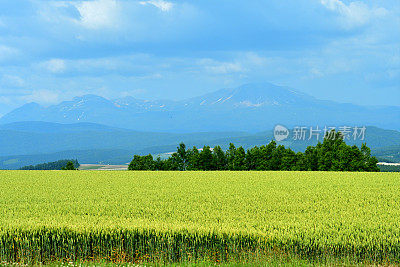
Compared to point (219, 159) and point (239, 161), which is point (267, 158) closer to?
point (239, 161)

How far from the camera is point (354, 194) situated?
23.2 meters

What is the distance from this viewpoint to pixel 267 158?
62094 millimetres

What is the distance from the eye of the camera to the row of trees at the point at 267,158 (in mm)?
58344

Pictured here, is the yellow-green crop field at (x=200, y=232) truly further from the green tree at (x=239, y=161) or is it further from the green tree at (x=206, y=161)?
the green tree at (x=206, y=161)

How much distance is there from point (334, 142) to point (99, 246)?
176ft

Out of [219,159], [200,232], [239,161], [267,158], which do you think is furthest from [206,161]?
[200,232]

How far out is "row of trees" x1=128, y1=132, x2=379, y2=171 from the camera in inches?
2297

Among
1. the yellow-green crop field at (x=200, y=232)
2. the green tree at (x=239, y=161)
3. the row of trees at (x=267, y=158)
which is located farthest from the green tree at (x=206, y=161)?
the yellow-green crop field at (x=200, y=232)

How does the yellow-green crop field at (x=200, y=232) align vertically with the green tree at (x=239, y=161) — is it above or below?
below

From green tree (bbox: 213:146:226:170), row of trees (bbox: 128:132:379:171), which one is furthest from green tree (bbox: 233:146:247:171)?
green tree (bbox: 213:146:226:170)

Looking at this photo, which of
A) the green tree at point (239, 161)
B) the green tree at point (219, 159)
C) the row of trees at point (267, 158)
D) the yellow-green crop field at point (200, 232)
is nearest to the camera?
the yellow-green crop field at point (200, 232)

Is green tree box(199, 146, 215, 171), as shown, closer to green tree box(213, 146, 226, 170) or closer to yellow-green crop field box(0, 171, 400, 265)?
green tree box(213, 146, 226, 170)

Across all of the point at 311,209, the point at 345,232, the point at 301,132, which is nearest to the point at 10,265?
the point at 345,232

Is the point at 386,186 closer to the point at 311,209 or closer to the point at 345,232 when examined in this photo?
the point at 311,209
